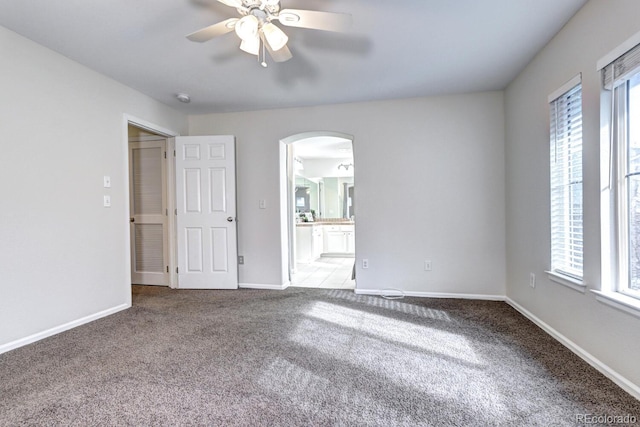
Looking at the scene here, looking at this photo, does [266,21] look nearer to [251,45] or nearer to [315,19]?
[251,45]

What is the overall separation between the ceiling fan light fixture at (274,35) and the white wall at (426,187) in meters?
1.94

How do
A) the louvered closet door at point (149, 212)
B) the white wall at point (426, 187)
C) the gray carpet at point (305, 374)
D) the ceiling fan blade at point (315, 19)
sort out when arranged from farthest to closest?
the louvered closet door at point (149, 212) → the white wall at point (426, 187) → the ceiling fan blade at point (315, 19) → the gray carpet at point (305, 374)

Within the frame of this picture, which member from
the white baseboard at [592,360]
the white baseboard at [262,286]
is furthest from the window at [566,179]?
the white baseboard at [262,286]

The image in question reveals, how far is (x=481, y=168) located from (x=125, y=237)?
3.98 m

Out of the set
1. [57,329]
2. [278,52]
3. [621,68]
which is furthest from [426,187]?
[57,329]

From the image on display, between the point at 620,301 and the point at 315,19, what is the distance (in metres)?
2.31

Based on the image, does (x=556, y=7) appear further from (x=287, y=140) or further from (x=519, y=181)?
(x=287, y=140)

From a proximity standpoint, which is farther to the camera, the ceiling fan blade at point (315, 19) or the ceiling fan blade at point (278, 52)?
the ceiling fan blade at point (278, 52)

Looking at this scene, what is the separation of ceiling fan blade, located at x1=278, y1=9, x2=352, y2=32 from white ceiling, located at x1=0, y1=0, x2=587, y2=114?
0.86 feet

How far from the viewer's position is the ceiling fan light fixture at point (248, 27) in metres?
1.82

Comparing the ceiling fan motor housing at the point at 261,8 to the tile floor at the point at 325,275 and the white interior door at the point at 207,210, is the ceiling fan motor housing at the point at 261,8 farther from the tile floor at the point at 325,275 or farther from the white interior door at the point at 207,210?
the tile floor at the point at 325,275

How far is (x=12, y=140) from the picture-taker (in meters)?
2.30

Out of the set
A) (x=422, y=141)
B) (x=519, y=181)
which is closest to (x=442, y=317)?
(x=519, y=181)

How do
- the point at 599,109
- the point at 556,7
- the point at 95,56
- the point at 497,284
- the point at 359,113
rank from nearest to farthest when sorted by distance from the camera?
the point at 599,109
the point at 556,7
the point at 95,56
the point at 497,284
the point at 359,113
